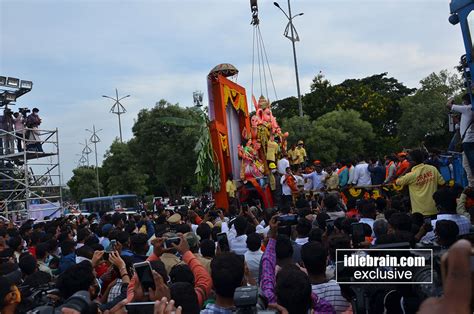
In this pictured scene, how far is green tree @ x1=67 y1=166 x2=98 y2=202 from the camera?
174 feet

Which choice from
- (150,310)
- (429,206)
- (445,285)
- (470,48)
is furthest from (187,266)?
(470,48)

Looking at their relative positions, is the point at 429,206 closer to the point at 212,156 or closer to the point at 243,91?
the point at 212,156

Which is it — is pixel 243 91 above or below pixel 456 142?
above

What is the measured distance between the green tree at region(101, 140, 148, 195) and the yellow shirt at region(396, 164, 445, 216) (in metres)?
33.3

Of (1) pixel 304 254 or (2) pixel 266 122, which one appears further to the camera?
(2) pixel 266 122

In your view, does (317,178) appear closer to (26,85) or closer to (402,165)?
(402,165)

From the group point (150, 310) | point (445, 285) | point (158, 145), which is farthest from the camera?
point (158, 145)

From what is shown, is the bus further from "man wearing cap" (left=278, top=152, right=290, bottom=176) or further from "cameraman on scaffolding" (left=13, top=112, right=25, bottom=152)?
"man wearing cap" (left=278, top=152, right=290, bottom=176)

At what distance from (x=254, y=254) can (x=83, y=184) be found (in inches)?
2017

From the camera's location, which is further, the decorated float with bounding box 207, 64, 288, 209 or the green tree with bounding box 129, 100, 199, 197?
the green tree with bounding box 129, 100, 199, 197

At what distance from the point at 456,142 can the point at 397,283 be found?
6.64m

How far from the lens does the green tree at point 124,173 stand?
3994 centimetres

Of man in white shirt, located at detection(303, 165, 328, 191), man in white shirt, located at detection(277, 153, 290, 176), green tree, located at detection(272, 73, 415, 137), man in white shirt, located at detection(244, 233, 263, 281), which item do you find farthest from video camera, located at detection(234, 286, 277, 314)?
green tree, located at detection(272, 73, 415, 137)

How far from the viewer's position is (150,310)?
103 inches
